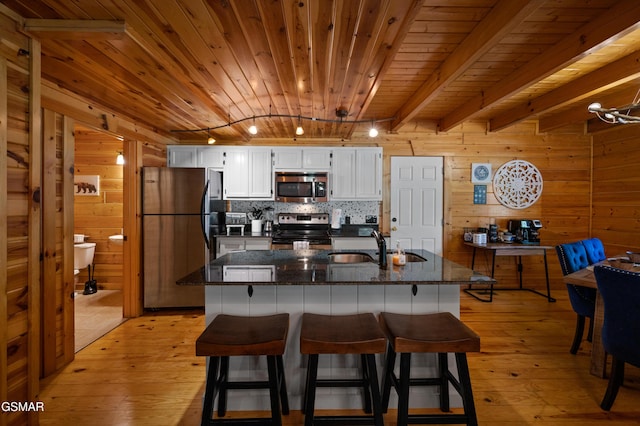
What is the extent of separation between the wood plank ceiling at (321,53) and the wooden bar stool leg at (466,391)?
1.85 m

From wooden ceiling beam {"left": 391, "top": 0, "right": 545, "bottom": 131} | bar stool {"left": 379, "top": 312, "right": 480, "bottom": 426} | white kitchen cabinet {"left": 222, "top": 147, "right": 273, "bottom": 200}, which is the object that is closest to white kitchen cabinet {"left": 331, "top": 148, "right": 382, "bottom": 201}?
white kitchen cabinet {"left": 222, "top": 147, "right": 273, "bottom": 200}

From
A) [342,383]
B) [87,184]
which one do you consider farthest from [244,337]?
[87,184]

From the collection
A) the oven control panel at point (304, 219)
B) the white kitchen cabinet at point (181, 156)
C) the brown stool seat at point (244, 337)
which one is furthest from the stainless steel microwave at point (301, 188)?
the brown stool seat at point (244, 337)

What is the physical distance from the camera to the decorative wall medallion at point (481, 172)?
4.51 meters

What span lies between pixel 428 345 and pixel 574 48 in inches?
93.3

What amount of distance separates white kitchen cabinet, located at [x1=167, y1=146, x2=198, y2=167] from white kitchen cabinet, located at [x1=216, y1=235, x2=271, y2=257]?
1.22 m

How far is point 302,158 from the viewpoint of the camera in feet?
14.1

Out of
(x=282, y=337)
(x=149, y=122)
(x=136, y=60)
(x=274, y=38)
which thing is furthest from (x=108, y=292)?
(x=274, y=38)

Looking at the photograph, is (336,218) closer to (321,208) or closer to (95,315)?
(321,208)

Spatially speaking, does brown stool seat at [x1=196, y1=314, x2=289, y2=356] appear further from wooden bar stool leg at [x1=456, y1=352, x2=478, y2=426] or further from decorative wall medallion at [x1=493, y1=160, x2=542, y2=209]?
decorative wall medallion at [x1=493, y1=160, x2=542, y2=209]

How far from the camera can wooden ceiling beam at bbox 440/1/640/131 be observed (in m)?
1.82

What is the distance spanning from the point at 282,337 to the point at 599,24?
2833mm

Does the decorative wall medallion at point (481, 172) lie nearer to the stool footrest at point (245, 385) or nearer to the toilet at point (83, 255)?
the stool footrest at point (245, 385)

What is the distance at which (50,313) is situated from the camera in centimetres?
241
